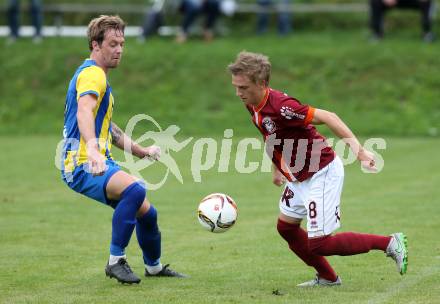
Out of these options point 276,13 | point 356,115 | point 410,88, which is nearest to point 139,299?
point 356,115

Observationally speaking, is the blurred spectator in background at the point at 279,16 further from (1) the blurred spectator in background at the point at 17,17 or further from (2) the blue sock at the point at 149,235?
(2) the blue sock at the point at 149,235

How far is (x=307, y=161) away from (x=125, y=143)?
160cm

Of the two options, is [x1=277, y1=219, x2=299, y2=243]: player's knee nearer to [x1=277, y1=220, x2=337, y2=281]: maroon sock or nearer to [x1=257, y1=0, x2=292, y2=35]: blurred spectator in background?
[x1=277, y1=220, x2=337, y2=281]: maroon sock

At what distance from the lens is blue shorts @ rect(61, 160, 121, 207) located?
711 cm

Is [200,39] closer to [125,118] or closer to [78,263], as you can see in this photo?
[125,118]

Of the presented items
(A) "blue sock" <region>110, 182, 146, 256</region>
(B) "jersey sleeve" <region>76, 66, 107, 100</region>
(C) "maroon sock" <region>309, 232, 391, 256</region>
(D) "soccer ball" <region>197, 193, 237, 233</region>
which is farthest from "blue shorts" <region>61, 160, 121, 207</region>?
(C) "maroon sock" <region>309, 232, 391, 256</region>

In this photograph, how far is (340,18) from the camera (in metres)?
28.5

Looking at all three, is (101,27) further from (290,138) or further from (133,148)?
(290,138)

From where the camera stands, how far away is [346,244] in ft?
23.2

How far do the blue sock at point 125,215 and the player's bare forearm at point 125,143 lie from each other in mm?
555

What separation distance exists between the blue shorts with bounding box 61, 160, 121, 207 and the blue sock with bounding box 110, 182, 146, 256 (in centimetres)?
17

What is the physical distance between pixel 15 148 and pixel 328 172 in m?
12.8

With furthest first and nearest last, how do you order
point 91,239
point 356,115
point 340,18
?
point 340,18 → point 356,115 → point 91,239

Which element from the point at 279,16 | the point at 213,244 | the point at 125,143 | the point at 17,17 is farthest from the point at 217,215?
the point at 279,16
